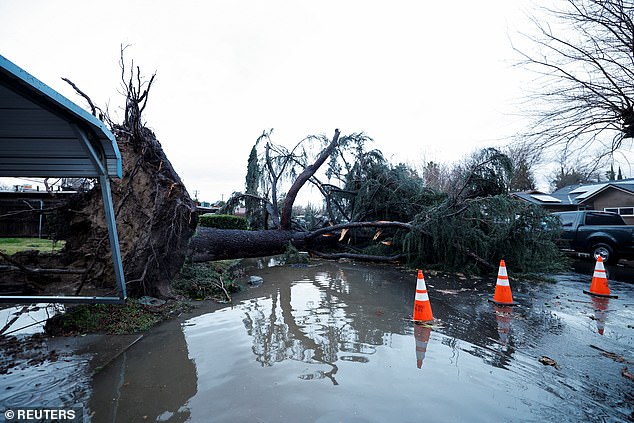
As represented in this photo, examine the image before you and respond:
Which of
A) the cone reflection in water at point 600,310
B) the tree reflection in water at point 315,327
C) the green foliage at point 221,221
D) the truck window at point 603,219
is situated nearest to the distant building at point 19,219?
the green foliage at point 221,221

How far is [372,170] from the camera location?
1099 cm

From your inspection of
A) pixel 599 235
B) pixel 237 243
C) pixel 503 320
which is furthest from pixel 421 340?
pixel 599 235

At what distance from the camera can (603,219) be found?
10.8 meters

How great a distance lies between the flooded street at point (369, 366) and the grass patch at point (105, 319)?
10.2 inches

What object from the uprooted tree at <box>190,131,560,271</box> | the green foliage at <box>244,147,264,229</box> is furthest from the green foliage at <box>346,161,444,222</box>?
the green foliage at <box>244,147,264,229</box>

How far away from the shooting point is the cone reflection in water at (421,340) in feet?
10.1

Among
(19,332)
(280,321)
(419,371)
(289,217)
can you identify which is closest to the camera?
(419,371)

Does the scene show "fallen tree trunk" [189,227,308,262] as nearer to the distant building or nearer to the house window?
the distant building

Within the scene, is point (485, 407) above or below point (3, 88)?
below

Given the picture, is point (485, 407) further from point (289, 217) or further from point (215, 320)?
point (289, 217)

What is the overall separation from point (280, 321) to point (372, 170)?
7.70 m

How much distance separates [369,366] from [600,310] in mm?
4311

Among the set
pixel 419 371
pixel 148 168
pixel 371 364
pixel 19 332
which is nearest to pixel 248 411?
pixel 371 364

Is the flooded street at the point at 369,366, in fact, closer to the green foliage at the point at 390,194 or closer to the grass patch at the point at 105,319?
the grass patch at the point at 105,319
